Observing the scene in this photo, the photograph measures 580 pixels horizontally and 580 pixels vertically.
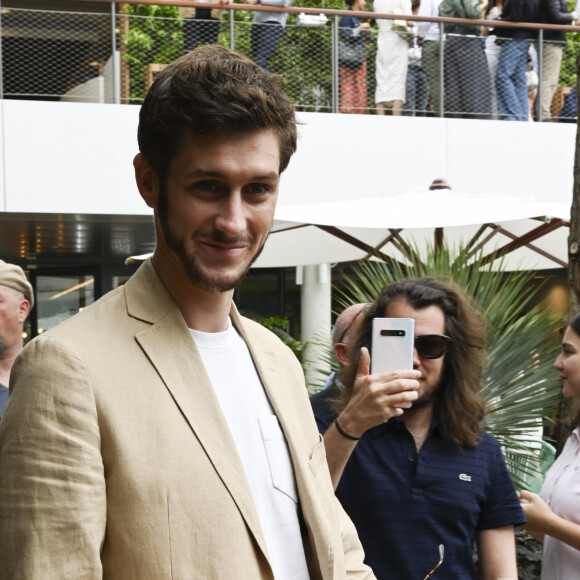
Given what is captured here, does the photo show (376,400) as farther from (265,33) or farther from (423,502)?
(265,33)

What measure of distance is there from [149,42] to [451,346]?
8426 mm

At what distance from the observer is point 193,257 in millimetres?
1597

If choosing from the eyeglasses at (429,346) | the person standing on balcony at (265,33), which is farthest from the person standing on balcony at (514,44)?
the eyeglasses at (429,346)

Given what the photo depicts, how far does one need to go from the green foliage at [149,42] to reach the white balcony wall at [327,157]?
542 millimetres

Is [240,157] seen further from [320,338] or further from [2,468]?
[320,338]

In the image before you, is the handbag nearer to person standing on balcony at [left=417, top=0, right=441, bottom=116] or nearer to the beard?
person standing on balcony at [left=417, top=0, right=441, bottom=116]

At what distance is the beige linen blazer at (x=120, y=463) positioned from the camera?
135 cm

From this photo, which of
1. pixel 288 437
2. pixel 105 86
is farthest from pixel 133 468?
pixel 105 86

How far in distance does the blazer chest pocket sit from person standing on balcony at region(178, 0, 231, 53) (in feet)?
32.3

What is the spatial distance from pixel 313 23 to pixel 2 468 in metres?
10.6

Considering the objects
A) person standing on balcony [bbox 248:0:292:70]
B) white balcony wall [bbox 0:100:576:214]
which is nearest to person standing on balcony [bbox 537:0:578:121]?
white balcony wall [bbox 0:100:576:214]

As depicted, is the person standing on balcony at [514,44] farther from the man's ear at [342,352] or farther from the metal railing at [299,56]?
the man's ear at [342,352]

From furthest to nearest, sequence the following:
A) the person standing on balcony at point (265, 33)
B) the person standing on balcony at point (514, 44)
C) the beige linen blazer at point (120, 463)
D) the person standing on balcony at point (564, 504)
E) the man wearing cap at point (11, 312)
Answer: the person standing on balcony at point (514, 44)
the person standing on balcony at point (265, 33)
the man wearing cap at point (11, 312)
the person standing on balcony at point (564, 504)
the beige linen blazer at point (120, 463)

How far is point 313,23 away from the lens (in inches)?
449
